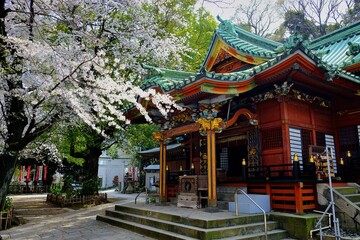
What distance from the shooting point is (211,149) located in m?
9.12

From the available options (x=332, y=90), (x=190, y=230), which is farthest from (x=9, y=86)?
(x=332, y=90)

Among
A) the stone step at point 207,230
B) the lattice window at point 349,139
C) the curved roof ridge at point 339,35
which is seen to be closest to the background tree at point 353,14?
the curved roof ridge at point 339,35

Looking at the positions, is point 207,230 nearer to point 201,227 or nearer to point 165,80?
point 201,227

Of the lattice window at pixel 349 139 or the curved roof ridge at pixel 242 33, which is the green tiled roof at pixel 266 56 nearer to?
the curved roof ridge at pixel 242 33

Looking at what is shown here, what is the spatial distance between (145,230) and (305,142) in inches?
238

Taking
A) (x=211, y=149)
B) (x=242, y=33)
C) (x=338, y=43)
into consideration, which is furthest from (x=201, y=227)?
(x=338, y=43)

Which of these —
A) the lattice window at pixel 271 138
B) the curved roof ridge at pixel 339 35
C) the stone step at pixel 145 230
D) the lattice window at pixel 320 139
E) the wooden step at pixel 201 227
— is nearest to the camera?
the wooden step at pixel 201 227

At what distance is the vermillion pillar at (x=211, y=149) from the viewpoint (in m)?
8.89

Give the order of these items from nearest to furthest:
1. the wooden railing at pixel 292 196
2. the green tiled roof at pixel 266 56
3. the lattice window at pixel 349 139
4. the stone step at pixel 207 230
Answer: the stone step at pixel 207 230 → the wooden railing at pixel 292 196 → the green tiled roof at pixel 266 56 → the lattice window at pixel 349 139

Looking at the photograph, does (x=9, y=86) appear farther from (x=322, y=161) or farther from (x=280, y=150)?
(x=322, y=161)

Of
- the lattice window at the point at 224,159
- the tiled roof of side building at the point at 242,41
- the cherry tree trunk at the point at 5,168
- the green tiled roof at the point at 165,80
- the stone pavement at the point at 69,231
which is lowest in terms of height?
the stone pavement at the point at 69,231

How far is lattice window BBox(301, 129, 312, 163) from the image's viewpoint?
9648 mm

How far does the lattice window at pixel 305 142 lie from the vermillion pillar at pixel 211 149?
2.87 metres

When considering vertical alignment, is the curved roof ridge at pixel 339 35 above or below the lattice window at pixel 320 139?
above
